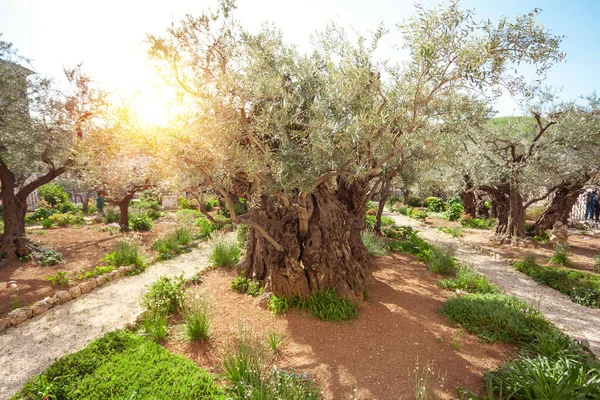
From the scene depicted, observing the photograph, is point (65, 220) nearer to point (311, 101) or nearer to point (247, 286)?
point (247, 286)

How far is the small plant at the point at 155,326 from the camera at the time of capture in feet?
16.3

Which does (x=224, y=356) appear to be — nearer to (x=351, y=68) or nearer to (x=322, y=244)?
(x=322, y=244)

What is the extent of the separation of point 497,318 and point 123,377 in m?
6.47

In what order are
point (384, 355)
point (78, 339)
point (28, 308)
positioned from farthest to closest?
point (28, 308) → point (78, 339) → point (384, 355)

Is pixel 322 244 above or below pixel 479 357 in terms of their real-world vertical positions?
above

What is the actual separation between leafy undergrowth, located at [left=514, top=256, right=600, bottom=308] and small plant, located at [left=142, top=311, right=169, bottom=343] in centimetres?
972

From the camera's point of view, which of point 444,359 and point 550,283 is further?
point 550,283

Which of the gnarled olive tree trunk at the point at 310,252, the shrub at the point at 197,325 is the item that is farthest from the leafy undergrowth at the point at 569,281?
the shrub at the point at 197,325

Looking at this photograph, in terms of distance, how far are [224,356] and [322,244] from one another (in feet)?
10.1

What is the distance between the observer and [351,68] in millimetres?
4625

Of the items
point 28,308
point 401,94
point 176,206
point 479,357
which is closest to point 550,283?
point 479,357

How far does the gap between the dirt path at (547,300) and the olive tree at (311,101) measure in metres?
4.27

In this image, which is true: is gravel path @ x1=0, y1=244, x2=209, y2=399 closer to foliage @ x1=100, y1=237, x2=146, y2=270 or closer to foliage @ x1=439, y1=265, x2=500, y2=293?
foliage @ x1=100, y1=237, x2=146, y2=270

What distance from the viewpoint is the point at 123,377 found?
394 cm
